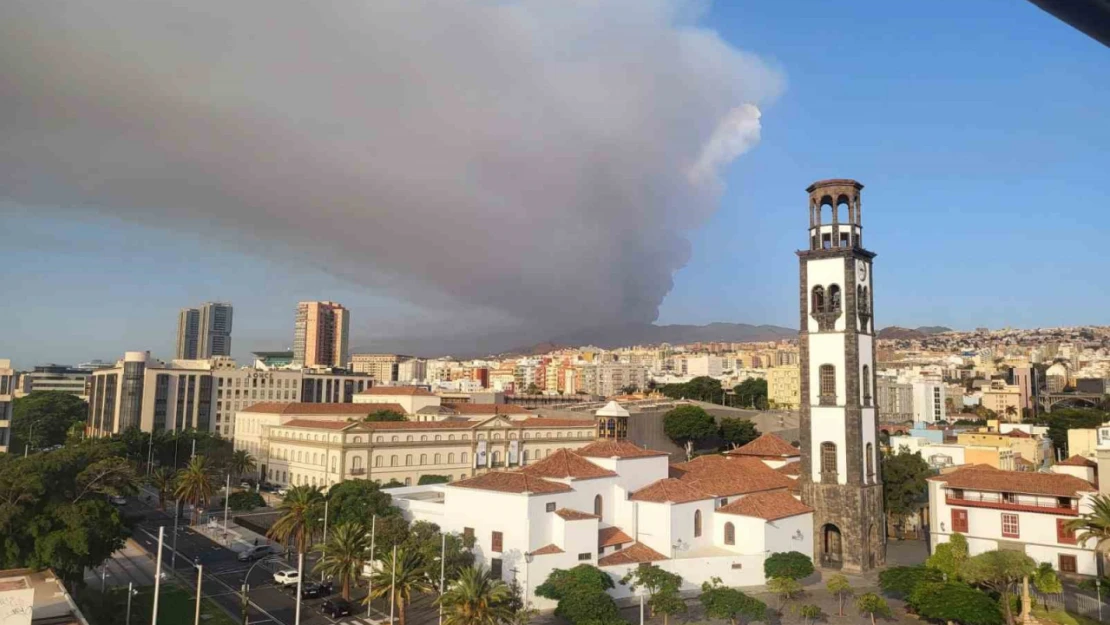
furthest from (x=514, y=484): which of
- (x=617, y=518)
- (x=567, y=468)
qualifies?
(x=617, y=518)

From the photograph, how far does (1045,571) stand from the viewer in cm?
3300

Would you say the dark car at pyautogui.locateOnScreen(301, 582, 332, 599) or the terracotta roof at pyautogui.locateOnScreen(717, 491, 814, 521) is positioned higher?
the terracotta roof at pyautogui.locateOnScreen(717, 491, 814, 521)

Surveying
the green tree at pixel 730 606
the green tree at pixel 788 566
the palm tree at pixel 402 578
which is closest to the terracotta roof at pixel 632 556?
the green tree at pixel 730 606

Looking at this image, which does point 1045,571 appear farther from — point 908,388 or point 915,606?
point 908,388

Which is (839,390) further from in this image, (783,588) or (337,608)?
(337,608)

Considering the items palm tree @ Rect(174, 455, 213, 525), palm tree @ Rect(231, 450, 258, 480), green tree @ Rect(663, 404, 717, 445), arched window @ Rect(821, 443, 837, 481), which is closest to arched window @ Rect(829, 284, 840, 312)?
arched window @ Rect(821, 443, 837, 481)

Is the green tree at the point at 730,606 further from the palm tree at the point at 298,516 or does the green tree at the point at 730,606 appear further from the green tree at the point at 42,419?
the green tree at the point at 42,419

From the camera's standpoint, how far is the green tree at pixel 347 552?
34.3m

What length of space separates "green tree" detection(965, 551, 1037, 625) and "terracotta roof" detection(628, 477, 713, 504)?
511 inches

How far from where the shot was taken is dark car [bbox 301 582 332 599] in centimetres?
3631

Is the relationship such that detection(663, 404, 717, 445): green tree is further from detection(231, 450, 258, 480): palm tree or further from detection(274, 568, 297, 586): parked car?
detection(274, 568, 297, 586): parked car

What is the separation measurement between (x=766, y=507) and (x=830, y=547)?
635 centimetres

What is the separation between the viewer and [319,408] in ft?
261

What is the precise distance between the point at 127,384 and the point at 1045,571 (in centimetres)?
10694
